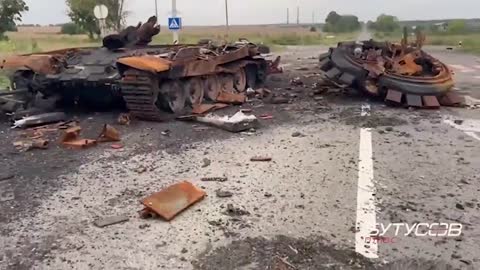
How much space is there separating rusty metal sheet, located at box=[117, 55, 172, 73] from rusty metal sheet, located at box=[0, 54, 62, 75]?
1797 millimetres

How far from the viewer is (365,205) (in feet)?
18.9

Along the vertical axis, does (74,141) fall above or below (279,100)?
above

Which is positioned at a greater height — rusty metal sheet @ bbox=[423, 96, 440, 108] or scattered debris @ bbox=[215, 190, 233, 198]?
scattered debris @ bbox=[215, 190, 233, 198]

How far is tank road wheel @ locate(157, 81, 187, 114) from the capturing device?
36.4 ft

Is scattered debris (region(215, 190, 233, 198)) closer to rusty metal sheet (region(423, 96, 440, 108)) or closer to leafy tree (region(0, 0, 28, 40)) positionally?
rusty metal sheet (region(423, 96, 440, 108))

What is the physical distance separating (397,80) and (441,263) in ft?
27.3

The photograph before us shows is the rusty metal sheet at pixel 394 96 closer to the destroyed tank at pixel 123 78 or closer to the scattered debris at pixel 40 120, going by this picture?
the destroyed tank at pixel 123 78

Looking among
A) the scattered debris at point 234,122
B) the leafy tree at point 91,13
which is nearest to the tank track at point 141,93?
the scattered debris at point 234,122

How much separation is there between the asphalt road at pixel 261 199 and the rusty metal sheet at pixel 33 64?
1716mm

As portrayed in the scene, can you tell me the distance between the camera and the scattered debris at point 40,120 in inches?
406

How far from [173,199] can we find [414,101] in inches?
297

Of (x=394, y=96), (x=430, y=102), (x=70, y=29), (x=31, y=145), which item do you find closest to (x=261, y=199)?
(x=31, y=145)

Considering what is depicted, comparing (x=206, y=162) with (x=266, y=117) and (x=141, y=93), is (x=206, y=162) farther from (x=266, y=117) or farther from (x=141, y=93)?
(x=266, y=117)

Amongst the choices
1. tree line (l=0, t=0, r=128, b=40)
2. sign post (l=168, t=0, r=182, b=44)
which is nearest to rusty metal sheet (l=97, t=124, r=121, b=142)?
sign post (l=168, t=0, r=182, b=44)
